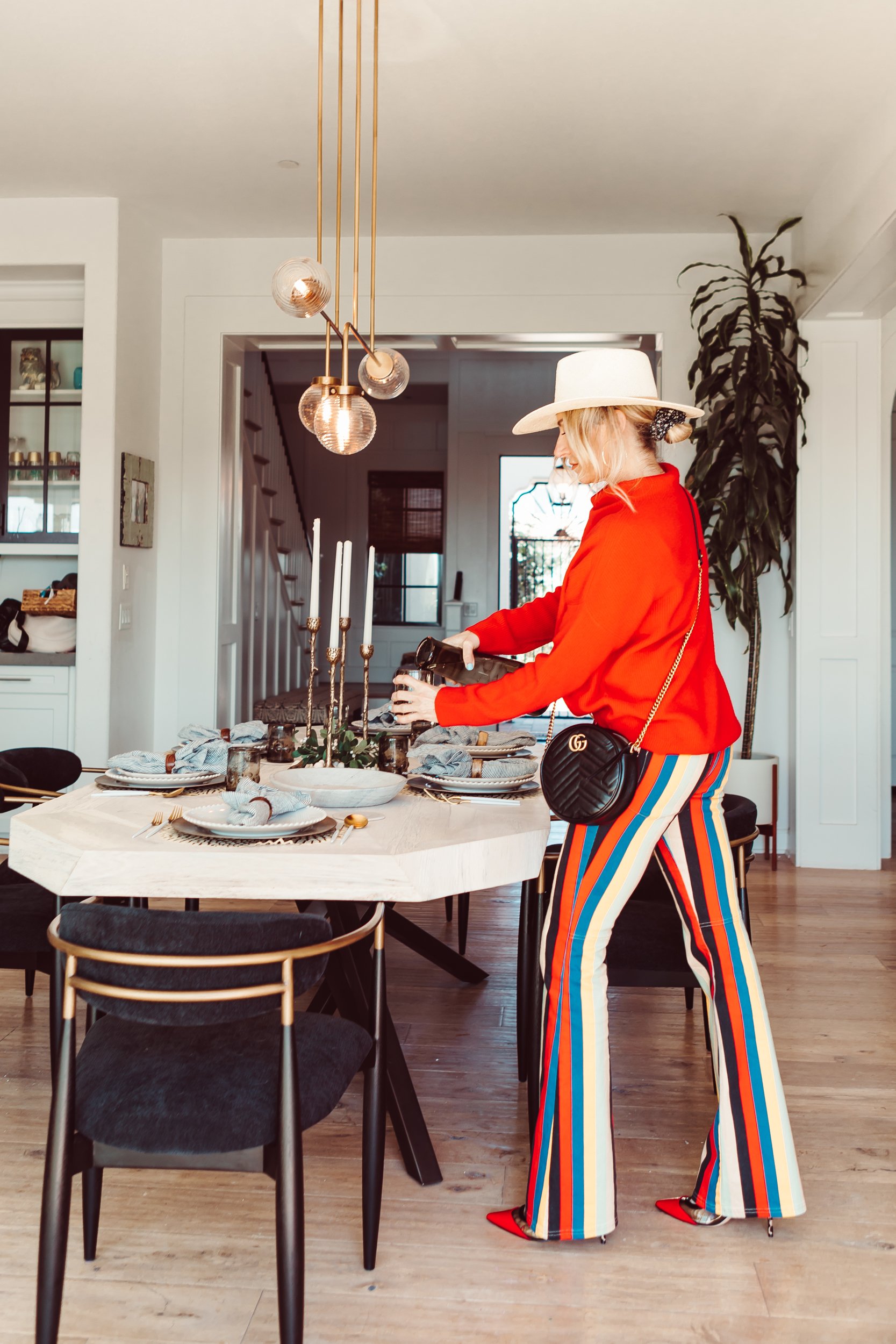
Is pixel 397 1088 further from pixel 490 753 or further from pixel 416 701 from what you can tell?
pixel 490 753

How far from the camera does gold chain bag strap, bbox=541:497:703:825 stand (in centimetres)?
187

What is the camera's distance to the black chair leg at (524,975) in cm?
265

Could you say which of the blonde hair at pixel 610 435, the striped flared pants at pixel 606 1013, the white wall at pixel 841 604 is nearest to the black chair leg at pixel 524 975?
the striped flared pants at pixel 606 1013

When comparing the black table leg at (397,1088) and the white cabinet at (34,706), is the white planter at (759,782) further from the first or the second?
the white cabinet at (34,706)

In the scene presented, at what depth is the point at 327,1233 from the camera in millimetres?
2006

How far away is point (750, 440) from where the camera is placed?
15.9ft

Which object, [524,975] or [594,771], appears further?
[524,975]

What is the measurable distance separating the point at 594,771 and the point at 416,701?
0.36 meters

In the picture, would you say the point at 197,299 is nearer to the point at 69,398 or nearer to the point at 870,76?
the point at 69,398

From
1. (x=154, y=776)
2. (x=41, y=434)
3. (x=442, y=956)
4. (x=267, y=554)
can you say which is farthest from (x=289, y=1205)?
(x=267, y=554)

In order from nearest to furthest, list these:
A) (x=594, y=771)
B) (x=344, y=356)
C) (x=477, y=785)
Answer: (x=594, y=771) → (x=477, y=785) → (x=344, y=356)

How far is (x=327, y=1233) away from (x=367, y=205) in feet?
14.6

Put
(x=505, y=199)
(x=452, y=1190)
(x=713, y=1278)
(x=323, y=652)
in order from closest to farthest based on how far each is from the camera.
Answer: (x=713, y=1278), (x=452, y=1190), (x=505, y=199), (x=323, y=652)

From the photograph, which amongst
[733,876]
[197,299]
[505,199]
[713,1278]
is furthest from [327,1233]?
[197,299]
